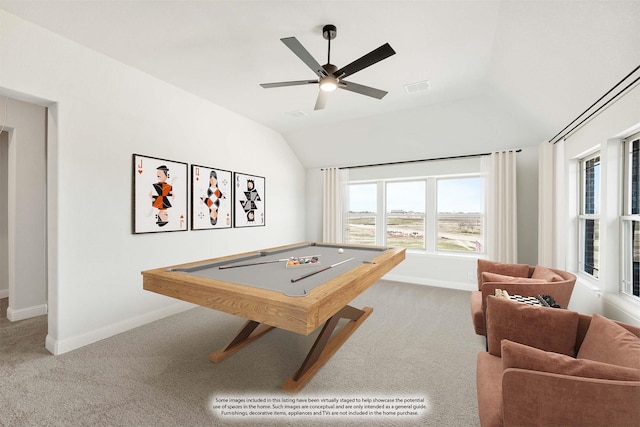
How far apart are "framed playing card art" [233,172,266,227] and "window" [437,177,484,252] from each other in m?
3.22

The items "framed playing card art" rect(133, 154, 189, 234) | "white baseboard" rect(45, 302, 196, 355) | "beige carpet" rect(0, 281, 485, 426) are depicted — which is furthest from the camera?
"framed playing card art" rect(133, 154, 189, 234)

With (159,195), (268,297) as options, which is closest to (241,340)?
(268,297)

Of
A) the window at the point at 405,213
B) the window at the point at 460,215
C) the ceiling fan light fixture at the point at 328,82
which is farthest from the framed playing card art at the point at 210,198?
the window at the point at 460,215

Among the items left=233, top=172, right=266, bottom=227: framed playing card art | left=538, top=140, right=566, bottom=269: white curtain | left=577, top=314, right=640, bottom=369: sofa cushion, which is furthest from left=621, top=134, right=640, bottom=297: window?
left=233, top=172, right=266, bottom=227: framed playing card art

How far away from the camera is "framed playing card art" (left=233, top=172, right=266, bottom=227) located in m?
4.29

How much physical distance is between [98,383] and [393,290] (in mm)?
3769

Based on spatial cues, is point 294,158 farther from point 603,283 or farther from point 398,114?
point 603,283

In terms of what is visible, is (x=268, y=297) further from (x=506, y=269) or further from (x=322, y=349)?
(x=506, y=269)

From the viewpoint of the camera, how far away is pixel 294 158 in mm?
5758

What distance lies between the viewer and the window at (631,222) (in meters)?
2.18

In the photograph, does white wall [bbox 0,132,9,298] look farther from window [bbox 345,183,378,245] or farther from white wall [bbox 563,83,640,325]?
white wall [bbox 563,83,640,325]

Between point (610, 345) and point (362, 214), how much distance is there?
4.51m

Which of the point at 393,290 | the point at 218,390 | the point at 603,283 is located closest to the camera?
the point at 218,390

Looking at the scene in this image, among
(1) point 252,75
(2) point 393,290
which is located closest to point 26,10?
(1) point 252,75
